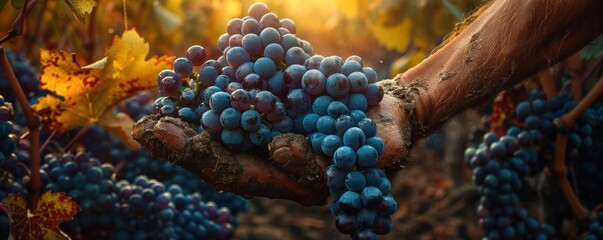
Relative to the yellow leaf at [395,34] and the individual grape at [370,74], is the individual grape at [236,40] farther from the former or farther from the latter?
the yellow leaf at [395,34]

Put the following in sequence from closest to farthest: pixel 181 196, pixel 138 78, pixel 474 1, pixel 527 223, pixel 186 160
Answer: pixel 186 160, pixel 138 78, pixel 181 196, pixel 527 223, pixel 474 1

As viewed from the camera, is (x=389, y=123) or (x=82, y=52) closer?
(x=389, y=123)

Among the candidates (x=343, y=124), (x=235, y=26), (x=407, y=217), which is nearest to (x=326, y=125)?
(x=343, y=124)

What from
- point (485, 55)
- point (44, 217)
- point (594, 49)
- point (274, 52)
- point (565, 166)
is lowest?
→ point (44, 217)

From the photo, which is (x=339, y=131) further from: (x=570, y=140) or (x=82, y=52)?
(x=82, y=52)

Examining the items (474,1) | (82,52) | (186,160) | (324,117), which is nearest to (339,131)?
(324,117)

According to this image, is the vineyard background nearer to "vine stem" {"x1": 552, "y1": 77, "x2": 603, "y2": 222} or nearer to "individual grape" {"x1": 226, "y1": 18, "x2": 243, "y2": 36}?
"vine stem" {"x1": 552, "y1": 77, "x2": 603, "y2": 222}

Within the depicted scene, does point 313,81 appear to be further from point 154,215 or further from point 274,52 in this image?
point 154,215
